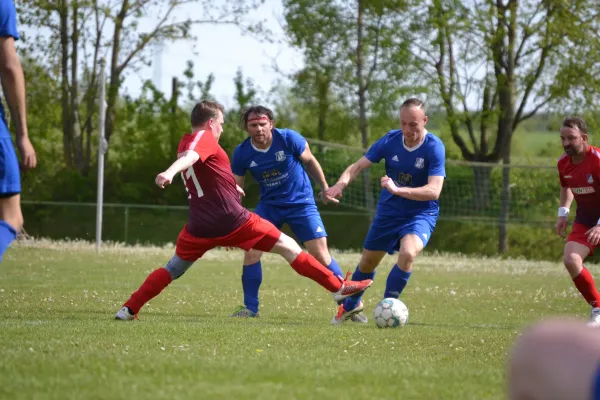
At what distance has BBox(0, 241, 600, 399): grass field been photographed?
5.08 meters

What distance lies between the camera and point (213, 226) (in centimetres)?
890

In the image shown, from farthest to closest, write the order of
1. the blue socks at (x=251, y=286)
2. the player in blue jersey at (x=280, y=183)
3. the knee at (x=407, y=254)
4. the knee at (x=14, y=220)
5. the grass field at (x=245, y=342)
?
1. the player in blue jersey at (x=280, y=183)
2. the blue socks at (x=251, y=286)
3. the knee at (x=407, y=254)
4. the knee at (x=14, y=220)
5. the grass field at (x=245, y=342)

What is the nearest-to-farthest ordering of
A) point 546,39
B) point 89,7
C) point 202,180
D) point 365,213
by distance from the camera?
point 202,180, point 365,213, point 546,39, point 89,7

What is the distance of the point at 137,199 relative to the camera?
115ft

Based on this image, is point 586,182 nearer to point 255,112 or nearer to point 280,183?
point 280,183

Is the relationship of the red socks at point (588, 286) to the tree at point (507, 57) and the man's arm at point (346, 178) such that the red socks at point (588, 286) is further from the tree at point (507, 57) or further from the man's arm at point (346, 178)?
the tree at point (507, 57)

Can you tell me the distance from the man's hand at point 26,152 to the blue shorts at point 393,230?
4833mm

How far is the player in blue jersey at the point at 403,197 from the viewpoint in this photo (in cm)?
970

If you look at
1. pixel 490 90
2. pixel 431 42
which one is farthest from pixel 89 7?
pixel 490 90

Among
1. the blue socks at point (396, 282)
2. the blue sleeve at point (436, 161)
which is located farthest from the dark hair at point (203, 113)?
the blue socks at point (396, 282)

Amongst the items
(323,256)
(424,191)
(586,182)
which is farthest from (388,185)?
(586,182)

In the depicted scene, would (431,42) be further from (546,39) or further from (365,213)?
(365,213)

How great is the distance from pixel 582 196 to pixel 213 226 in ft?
14.7

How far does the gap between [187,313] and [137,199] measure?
81.6 feet
